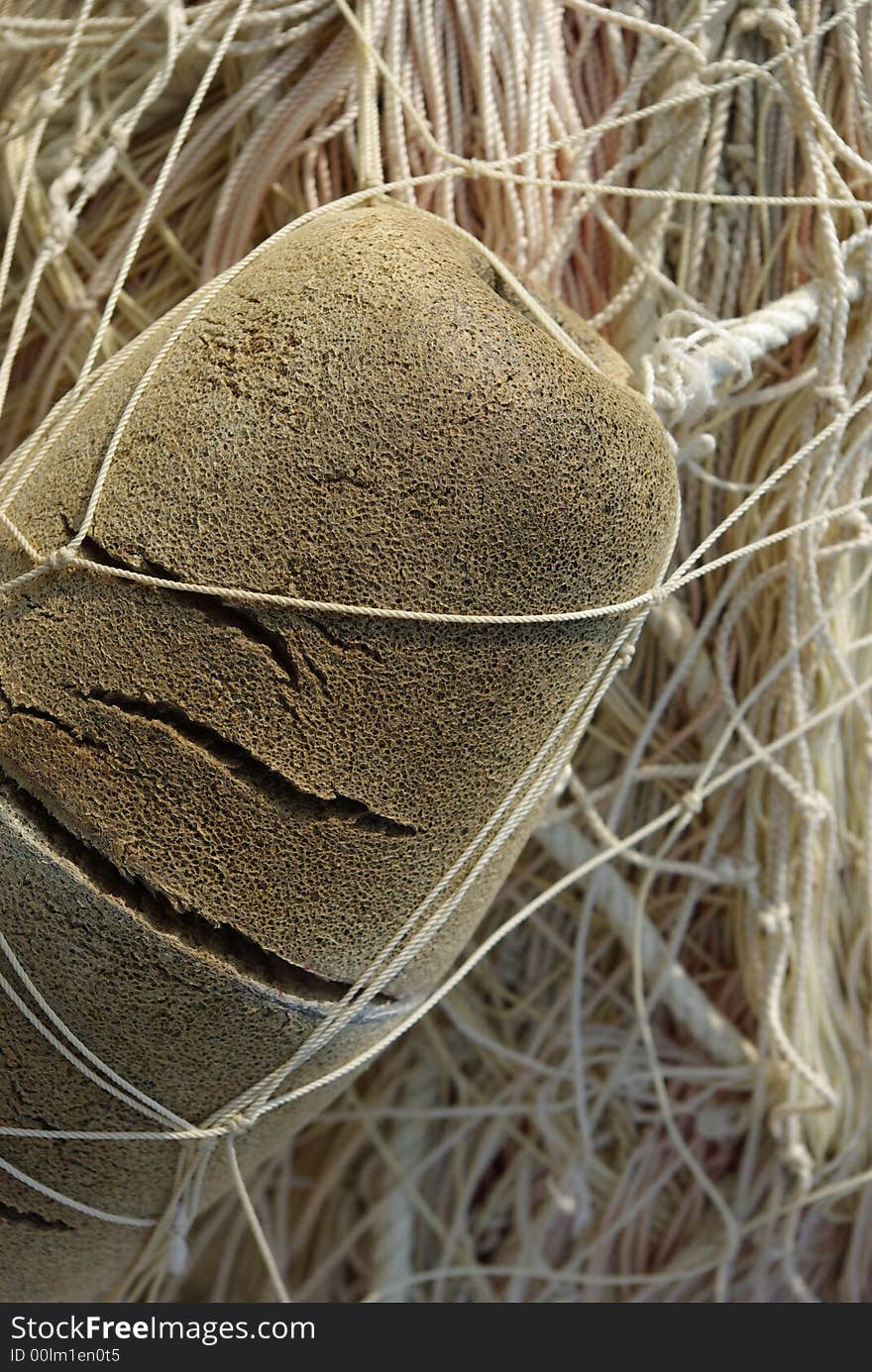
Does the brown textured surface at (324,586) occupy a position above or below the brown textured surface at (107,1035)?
above

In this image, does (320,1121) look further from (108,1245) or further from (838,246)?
(838,246)

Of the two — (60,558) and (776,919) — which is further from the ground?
(60,558)

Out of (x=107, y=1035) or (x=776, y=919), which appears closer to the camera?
(x=107, y=1035)

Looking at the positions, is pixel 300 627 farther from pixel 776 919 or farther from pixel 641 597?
pixel 776 919

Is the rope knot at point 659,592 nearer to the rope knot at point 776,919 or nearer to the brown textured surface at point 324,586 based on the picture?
the brown textured surface at point 324,586

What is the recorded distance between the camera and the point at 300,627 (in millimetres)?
597

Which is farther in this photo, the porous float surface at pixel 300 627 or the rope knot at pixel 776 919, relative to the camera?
the rope knot at pixel 776 919

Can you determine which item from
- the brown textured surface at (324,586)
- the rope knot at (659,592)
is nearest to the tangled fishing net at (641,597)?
the rope knot at (659,592)

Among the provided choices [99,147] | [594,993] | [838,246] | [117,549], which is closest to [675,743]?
[594,993]

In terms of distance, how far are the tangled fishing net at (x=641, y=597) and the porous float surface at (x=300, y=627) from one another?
107mm

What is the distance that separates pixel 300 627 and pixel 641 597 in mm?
203

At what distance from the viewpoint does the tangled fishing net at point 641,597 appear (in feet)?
2.71

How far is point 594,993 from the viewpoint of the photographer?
1032mm

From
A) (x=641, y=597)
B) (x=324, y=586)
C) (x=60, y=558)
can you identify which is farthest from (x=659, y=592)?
(x=60, y=558)
